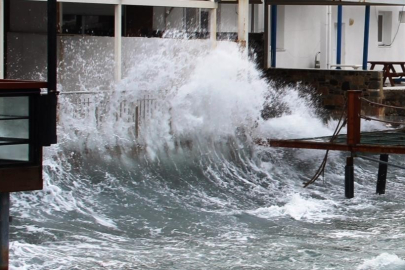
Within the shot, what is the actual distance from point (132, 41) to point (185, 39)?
120 centimetres

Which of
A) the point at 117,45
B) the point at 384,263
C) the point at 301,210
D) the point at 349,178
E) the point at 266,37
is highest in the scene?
the point at 266,37

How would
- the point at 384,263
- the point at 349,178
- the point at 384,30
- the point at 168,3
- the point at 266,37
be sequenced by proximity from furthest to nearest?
the point at 384,30 < the point at 266,37 < the point at 168,3 < the point at 349,178 < the point at 384,263

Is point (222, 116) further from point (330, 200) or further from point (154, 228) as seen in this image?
point (154, 228)

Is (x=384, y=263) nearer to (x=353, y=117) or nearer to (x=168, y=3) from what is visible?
(x=353, y=117)

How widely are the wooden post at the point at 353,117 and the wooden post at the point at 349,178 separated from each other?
1.26 ft

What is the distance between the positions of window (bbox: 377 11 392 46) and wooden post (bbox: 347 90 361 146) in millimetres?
11667

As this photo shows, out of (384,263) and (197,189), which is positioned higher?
(197,189)

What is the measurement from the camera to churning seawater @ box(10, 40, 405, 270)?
11.2 m

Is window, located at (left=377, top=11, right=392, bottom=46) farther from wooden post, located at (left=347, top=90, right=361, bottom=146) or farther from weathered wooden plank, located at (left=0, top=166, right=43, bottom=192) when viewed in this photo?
weathered wooden plank, located at (left=0, top=166, right=43, bottom=192)

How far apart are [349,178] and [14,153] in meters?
A: 7.66

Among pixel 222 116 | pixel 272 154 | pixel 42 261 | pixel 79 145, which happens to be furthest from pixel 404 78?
pixel 42 261

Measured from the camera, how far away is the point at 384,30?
2609 cm

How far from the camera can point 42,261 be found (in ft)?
34.1

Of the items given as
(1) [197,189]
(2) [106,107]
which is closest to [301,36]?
(1) [197,189]
